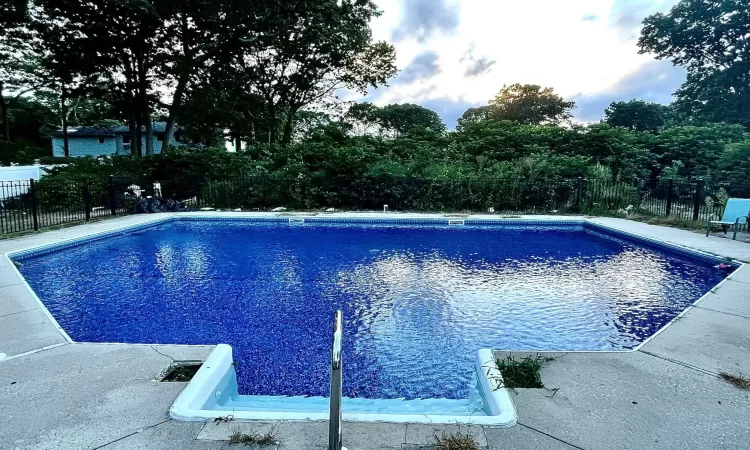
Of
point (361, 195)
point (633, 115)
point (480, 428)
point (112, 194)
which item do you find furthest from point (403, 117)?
point (480, 428)

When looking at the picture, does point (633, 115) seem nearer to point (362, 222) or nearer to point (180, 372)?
point (362, 222)

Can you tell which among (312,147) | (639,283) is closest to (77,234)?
(312,147)

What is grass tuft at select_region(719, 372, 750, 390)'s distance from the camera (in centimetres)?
260

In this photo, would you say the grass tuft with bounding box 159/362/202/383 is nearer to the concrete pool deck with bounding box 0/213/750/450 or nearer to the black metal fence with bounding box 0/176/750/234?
the concrete pool deck with bounding box 0/213/750/450

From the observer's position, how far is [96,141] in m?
37.5

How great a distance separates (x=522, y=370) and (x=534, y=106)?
41.5 meters

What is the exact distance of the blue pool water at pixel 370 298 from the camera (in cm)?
372

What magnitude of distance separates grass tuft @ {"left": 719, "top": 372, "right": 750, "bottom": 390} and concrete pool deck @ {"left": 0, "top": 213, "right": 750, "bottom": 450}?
6 cm

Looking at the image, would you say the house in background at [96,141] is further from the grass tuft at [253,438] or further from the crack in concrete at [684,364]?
the crack in concrete at [684,364]

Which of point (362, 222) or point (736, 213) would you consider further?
point (362, 222)

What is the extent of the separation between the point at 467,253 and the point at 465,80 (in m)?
11.1

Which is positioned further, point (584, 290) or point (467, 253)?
point (467, 253)

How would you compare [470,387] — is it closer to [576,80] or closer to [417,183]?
[417,183]

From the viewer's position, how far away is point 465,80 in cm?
1711
